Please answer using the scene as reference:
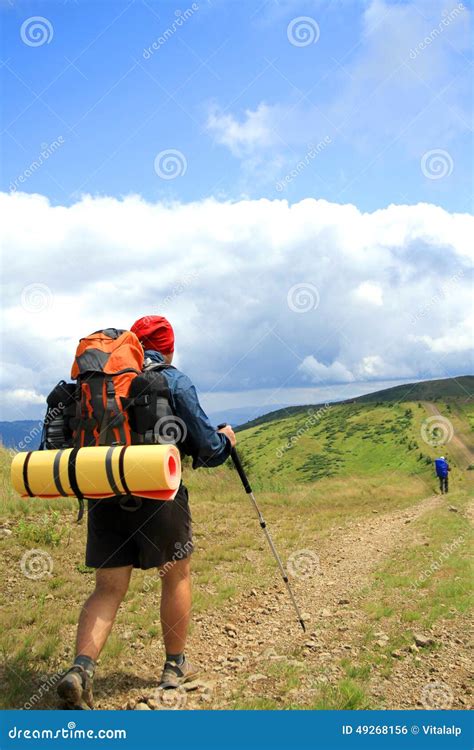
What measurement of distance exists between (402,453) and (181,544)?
54.6 m

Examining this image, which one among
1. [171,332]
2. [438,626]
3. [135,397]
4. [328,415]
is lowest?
[438,626]

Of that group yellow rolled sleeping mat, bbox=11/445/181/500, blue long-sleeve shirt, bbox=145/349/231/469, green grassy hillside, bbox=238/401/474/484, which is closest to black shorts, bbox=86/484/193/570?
yellow rolled sleeping mat, bbox=11/445/181/500

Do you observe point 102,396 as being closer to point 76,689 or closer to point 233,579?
point 76,689

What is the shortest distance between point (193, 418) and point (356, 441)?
207 ft

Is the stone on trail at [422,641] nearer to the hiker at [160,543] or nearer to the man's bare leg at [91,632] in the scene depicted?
the hiker at [160,543]

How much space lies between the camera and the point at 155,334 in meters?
5.04

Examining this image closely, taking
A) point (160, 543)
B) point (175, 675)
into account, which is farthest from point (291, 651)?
point (160, 543)

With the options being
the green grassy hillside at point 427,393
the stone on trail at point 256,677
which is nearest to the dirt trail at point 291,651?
the stone on trail at point 256,677

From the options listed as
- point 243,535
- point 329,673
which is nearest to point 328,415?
point 243,535

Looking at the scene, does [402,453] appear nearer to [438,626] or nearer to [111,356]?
[438,626]

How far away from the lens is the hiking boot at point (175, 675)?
190 inches

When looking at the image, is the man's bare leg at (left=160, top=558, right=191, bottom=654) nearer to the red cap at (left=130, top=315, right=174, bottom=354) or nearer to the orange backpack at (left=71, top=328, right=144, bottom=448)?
the orange backpack at (left=71, top=328, right=144, bottom=448)

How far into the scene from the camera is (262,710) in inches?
175

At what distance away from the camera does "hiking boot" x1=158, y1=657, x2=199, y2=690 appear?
4.82 metres
